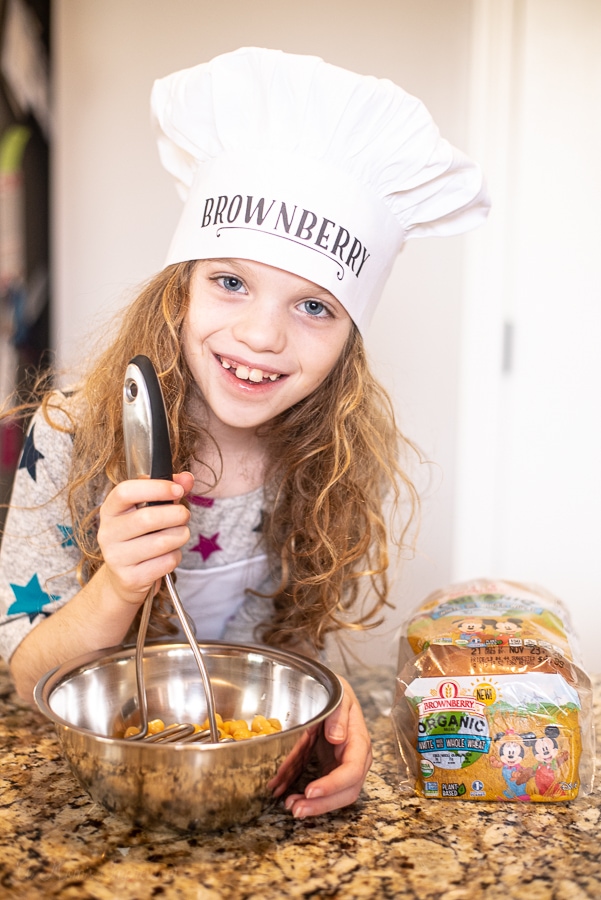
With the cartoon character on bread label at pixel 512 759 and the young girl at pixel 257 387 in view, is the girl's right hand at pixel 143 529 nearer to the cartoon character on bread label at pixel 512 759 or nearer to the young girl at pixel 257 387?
the young girl at pixel 257 387

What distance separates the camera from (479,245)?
1406 mm

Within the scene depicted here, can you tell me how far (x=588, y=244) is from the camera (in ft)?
4.47

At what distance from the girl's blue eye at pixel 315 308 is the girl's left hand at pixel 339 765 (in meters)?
0.36

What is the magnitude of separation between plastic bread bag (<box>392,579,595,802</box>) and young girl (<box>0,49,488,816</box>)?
55 millimetres

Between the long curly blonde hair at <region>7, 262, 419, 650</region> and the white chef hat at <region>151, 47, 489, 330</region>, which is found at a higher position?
the white chef hat at <region>151, 47, 489, 330</region>

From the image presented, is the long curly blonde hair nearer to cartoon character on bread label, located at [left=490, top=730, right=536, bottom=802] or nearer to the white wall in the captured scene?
cartoon character on bread label, located at [left=490, top=730, right=536, bottom=802]

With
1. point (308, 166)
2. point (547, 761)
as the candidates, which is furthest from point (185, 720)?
point (308, 166)

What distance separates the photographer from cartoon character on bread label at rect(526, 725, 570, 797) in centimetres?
67

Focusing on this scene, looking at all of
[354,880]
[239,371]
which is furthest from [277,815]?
[239,371]

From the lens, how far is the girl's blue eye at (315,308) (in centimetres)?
84

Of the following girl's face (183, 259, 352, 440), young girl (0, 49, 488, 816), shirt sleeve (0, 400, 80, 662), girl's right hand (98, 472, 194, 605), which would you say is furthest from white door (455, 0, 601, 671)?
girl's right hand (98, 472, 194, 605)

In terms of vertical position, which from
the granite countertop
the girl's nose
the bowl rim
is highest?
the girl's nose

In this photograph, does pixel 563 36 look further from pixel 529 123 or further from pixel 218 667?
pixel 218 667

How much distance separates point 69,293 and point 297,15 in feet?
2.10
